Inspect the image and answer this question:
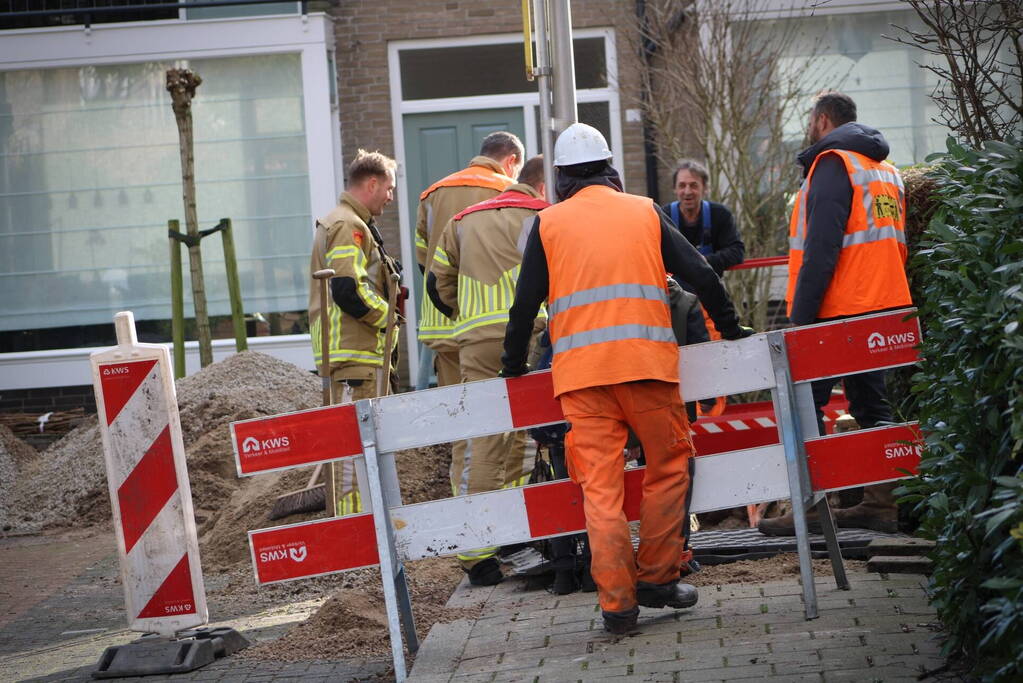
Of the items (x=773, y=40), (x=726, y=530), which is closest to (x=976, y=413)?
(x=726, y=530)

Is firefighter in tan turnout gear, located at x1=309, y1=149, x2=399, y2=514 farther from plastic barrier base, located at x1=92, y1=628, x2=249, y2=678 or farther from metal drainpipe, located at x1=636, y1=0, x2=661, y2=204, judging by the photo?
metal drainpipe, located at x1=636, y1=0, x2=661, y2=204

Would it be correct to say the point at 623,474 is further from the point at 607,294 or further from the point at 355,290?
the point at 355,290

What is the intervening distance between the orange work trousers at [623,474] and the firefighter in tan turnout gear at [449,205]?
2248 mm

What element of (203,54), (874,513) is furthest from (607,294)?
(203,54)

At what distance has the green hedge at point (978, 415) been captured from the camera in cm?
323

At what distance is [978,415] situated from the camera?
3752 millimetres

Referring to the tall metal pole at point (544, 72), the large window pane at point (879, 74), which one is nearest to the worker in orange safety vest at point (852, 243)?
the tall metal pole at point (544, 72)

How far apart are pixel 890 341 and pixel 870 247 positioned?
1.07 m

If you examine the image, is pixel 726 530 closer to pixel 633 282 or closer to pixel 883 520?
pixel 883 520

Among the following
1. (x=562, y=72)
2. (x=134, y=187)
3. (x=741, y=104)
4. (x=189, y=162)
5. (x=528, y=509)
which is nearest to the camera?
(x=528, y=509)

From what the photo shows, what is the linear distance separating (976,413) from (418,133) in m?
10.2

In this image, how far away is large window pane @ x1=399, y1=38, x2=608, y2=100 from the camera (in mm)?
13438

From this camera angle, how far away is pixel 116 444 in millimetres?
5691

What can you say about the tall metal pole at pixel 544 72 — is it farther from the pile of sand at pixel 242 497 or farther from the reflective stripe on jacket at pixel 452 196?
the pile of sand at pixel 242 497
